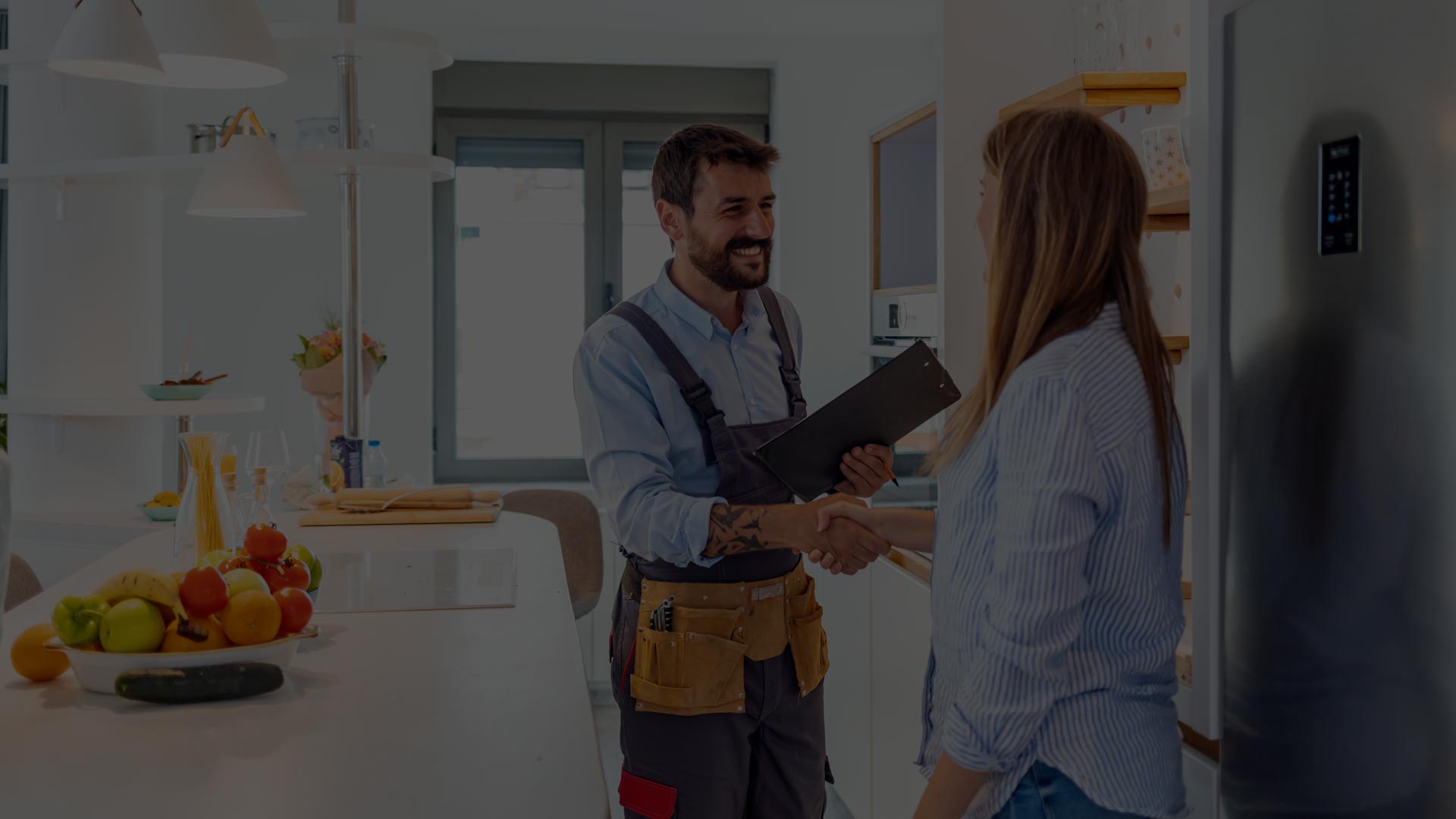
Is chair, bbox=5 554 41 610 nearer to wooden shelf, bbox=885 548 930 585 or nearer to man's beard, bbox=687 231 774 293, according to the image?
man's beard, bbox=687 231 774 293

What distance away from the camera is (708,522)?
1843mm

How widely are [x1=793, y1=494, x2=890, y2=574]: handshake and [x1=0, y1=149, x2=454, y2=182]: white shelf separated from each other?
1.81 m

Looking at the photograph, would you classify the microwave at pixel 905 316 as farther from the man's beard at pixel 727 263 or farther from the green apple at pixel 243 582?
the green apple at pixel 243 582

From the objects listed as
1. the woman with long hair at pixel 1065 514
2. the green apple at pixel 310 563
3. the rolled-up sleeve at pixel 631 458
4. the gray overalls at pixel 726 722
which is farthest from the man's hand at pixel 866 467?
the green apple at pixel 310 563

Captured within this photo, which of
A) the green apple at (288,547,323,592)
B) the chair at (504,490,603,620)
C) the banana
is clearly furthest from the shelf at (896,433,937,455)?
the banana

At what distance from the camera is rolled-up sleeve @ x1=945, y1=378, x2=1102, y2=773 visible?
1116 millimetres

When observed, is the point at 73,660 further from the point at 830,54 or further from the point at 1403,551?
the point at 830,54

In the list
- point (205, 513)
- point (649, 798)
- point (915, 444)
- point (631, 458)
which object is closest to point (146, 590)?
point (205, 513)

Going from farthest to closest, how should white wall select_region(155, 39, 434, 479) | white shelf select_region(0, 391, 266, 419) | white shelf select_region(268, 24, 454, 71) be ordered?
white wall select_region(155, 39, 434, 479), white shelf select_region(0, 391, 266, 419), white shelf select_region(268, 24, 454, 71)

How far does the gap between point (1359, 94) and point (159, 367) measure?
3.74 metres

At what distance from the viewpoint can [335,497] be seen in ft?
9.18

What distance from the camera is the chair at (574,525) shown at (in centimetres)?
363

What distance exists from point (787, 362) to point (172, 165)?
2.13 m

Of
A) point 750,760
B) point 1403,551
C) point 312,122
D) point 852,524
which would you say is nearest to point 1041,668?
point 1403,551
